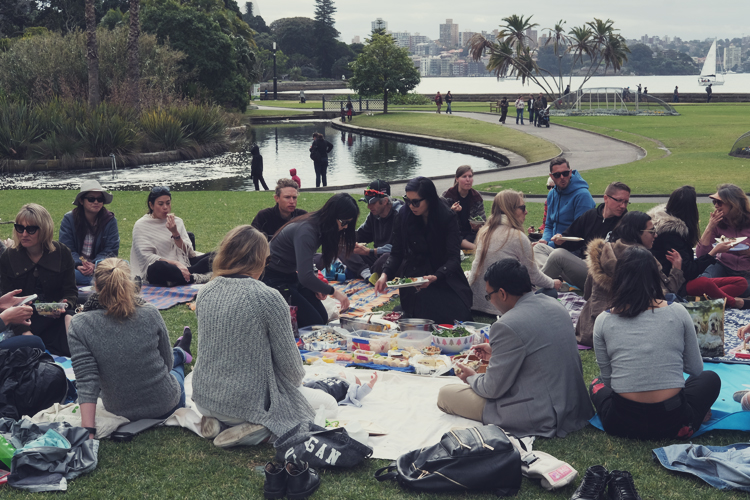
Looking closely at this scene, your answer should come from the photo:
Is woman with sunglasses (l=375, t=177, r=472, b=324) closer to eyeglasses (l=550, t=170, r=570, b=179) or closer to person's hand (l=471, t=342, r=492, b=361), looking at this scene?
person's hand (l=471, t=342, r=492, b=361)

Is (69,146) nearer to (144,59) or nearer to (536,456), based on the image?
(144,59)

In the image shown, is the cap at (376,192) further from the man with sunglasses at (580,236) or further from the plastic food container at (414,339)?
the plastic food container at (414,339)

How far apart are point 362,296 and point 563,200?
283 centimetres

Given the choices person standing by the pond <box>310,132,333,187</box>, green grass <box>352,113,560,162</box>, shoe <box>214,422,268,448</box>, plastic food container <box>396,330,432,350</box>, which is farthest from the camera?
green grass <box>352,113,560,162</box>

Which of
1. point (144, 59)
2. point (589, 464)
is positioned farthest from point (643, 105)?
point (589, 464)

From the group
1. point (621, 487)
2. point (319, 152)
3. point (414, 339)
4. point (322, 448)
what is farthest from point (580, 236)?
point (319, 152)

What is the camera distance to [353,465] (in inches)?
158

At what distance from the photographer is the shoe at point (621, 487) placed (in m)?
3.46

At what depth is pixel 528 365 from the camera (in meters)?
4.22

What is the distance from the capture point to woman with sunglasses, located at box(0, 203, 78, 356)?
19.4ft

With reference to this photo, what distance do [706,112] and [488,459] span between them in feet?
143

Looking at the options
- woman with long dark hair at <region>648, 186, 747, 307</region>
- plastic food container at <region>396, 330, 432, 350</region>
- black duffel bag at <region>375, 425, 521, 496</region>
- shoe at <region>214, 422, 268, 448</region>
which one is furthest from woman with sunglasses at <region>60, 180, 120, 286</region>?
woman with long dark hair at <region>648, 186, 747, 307</region>

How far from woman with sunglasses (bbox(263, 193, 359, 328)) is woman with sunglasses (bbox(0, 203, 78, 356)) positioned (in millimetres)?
1867

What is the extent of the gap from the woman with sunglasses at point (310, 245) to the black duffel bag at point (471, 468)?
2.65m
